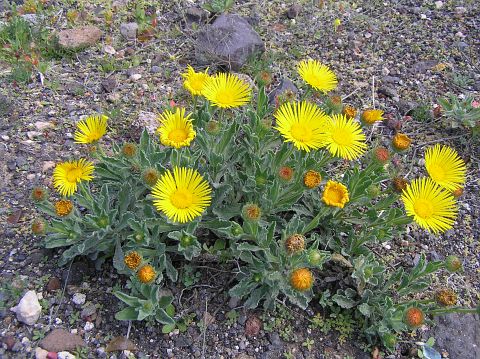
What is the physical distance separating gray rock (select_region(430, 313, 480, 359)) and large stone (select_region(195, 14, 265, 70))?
2.96m

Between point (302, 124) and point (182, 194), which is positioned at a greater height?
point (302, 124)

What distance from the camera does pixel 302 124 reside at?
3.20 metres

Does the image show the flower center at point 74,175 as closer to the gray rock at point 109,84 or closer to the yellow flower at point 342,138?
the yellow flower at point 342,138

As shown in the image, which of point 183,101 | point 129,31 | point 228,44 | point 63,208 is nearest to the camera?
point 63,208

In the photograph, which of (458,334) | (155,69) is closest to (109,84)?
(155,69)

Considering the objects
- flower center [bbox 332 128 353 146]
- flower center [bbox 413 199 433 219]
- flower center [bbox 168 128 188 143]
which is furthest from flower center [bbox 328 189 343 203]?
flower center [bbox 168 128 188 143]

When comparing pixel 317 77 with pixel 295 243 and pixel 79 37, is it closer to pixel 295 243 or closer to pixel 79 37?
pixel 295 243

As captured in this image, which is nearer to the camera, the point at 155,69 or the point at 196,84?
the point at 196,84

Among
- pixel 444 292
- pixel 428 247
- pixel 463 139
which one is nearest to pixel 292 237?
pixel 444 292

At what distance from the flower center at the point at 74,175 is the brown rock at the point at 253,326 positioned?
4.61 ft

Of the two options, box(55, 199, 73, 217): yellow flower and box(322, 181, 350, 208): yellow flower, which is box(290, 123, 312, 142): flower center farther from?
box(55, 199, 73, 217): yellow flower

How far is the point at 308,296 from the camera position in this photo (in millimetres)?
3111

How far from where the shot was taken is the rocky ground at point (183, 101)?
311 centimetres

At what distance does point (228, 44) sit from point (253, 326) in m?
2.83
